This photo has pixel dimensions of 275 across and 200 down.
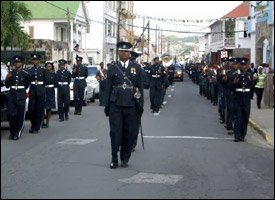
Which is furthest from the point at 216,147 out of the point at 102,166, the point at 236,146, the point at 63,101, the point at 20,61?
→ the point at 63,101

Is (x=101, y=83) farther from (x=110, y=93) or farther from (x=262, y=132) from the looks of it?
(x=110, y=93)

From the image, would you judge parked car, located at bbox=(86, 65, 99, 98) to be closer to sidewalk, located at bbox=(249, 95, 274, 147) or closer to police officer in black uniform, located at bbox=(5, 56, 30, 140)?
sidewalk, located at bbox=(249, 95, 274, 147)

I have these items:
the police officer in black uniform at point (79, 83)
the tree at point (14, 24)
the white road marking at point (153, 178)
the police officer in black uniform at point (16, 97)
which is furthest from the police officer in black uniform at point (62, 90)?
the white road marking at point (153, 178)

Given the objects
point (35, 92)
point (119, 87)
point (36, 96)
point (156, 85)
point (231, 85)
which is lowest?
point (156, 85)

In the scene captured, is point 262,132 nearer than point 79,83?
Yes

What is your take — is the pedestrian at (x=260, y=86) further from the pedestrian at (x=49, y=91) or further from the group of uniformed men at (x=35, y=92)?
the pedestrian at (x=49, y=91)

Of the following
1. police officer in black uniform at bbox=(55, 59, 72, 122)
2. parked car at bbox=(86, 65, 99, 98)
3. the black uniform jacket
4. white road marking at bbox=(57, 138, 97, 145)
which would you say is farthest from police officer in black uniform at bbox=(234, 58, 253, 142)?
parked car at bbox=(86, 65, 99, 98)

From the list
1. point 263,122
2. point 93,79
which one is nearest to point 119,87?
point 263,122

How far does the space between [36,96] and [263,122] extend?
22.4 feet

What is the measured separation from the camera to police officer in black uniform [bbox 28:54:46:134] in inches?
558

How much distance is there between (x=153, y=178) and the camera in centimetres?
856

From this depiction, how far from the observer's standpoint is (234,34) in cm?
6681

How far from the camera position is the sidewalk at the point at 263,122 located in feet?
44.6

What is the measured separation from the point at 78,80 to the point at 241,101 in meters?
8.20
